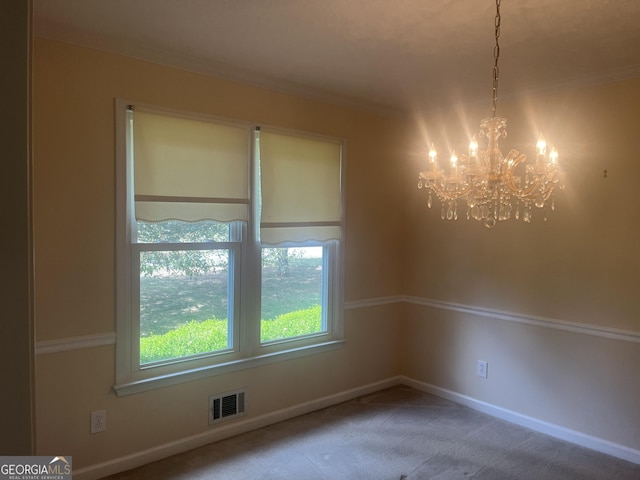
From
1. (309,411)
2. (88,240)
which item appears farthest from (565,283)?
(88,240)

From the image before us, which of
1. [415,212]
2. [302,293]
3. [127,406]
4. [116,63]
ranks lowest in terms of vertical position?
[127,406]

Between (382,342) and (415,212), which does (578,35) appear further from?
(382,342)

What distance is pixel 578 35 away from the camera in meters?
2.26

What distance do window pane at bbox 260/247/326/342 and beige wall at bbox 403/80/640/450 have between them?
1134 millimetres

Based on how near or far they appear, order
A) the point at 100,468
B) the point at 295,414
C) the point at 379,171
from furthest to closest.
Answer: the point at 379,171
the point at 295,414
the point at 100,468

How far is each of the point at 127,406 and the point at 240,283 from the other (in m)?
1.01

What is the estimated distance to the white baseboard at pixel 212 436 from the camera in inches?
98.1

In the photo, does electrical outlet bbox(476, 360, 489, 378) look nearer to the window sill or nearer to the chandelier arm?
the window sill

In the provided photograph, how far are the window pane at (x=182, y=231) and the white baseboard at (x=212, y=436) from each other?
1.28 m

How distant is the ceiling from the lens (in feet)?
6.61

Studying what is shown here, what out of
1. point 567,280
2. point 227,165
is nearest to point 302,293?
point 227,165

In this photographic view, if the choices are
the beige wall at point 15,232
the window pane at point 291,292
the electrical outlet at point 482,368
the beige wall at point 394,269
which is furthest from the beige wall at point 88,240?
the beige wall at point 15,232

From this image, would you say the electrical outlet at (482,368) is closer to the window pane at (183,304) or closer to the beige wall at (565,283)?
the beige wall at (565,283)

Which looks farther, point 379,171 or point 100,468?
point 379,171
